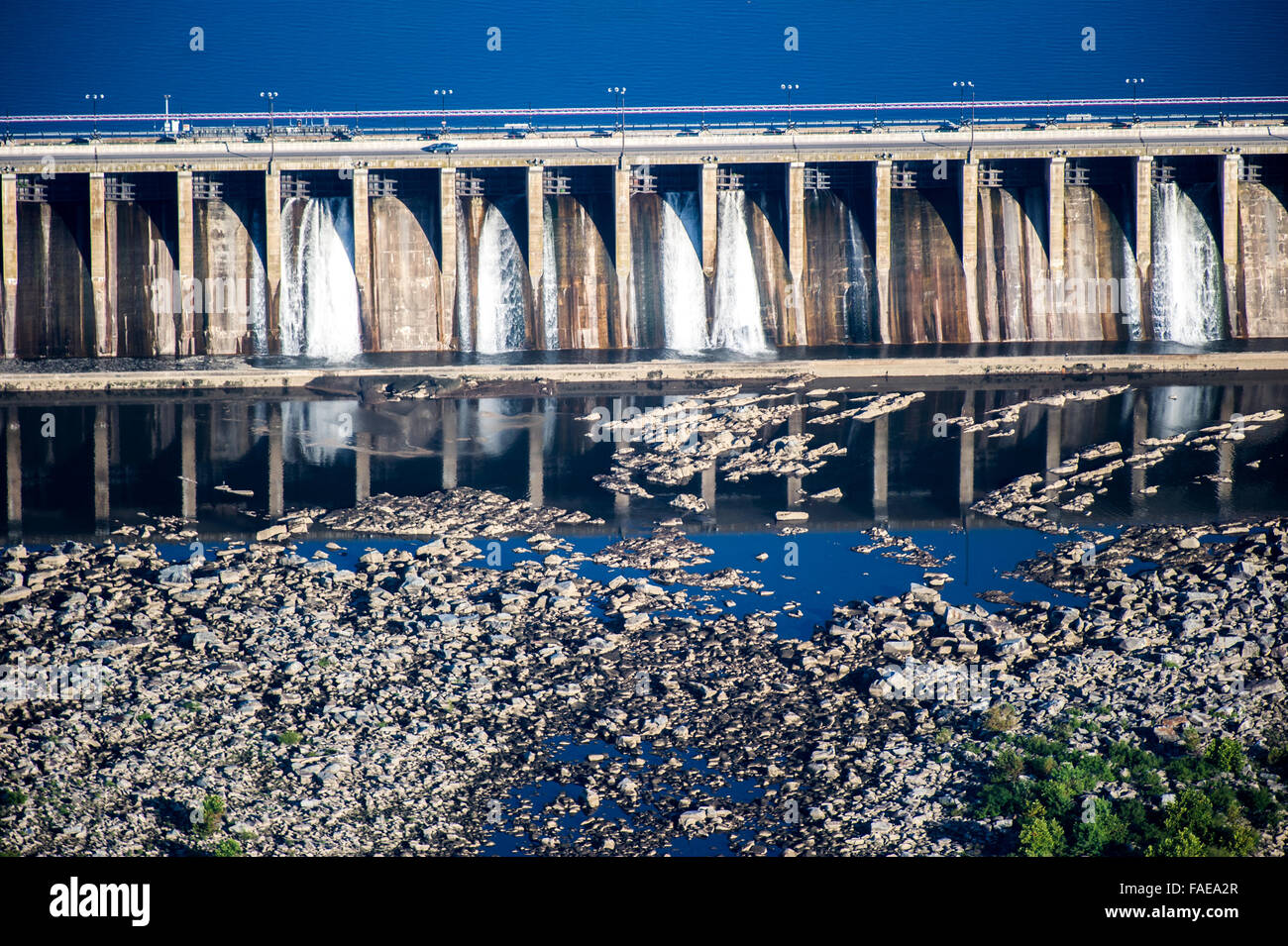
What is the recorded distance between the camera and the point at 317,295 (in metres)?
68.7

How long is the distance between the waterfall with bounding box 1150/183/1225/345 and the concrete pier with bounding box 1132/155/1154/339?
1.05ft

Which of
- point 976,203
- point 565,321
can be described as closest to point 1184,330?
point 976,203

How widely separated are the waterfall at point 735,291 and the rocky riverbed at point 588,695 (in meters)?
25.2

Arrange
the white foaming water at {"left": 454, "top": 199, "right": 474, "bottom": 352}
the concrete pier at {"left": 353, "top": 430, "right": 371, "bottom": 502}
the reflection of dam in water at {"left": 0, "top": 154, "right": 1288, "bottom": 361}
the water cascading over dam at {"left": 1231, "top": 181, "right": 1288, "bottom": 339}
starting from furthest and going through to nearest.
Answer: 1. the water cascading over dam at {"left": 1231, "top": 181, "right": 1288, "bottom": 339}
2. the white foaming water at {"left": 454, "top": 199, "right": 474, "bottom": 352}
3. the reflection of dam in water at {"left": 0, "top": 154, "right": 1288, "bottom": 361}
4. the concrete pier at {"left": 353, "top": 430, "right": 371, "bottom": 502}

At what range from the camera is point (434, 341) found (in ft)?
227

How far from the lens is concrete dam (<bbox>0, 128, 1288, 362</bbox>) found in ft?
223

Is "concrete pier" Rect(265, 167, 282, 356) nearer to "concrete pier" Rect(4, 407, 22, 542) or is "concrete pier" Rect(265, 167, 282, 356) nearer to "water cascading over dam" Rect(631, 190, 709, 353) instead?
"concrete pier" Rect(4, 407, 22, 542)

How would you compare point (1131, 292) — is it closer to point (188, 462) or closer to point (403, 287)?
point (403, 287)

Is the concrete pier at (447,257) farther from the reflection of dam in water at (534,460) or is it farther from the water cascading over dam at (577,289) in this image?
the reflection of dam in water at (534,460)

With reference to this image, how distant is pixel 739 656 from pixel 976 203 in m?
39.6

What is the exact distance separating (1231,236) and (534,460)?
35.4 meters

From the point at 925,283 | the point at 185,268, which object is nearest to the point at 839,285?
the point at 925,283

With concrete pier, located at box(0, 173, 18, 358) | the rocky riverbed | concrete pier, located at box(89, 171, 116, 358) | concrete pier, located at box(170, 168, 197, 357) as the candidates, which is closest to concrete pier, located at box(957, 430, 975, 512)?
the rocky riverbed

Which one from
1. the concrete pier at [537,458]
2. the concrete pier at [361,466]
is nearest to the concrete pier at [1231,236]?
the concrete pier at [537,458]
